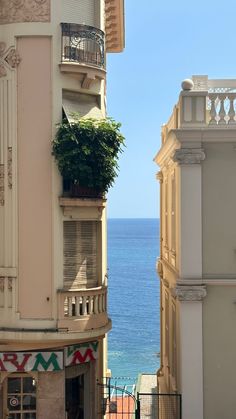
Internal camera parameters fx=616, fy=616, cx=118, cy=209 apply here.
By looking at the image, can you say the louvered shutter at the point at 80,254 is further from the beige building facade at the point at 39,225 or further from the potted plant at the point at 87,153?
the potted plant at the point at 87,153

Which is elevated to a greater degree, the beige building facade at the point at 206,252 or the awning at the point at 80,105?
Answer: the awning at the point at 80,105

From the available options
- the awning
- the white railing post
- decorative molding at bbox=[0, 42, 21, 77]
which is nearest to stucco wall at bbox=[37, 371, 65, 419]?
the awning

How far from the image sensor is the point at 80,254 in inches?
692

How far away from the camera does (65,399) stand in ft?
57.2

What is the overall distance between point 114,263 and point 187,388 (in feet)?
495

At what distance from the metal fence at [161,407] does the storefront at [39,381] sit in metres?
2.08

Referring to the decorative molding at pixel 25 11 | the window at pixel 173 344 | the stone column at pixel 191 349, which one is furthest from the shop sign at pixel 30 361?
the decorative molding at pixel 25 11

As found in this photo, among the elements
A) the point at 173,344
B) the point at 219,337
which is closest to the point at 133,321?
the point at 173,344

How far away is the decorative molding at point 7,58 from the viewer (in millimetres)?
17188

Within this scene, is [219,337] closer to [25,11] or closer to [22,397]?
[22,397]

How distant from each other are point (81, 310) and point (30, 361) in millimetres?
1953

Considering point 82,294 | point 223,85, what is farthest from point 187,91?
point 82,294

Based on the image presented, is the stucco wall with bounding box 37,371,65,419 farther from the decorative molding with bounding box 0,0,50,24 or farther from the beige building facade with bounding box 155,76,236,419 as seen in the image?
the decorative molding with bounding box 0,0,50,24

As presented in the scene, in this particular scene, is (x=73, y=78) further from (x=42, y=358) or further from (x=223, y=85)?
(x=42, y=358)
